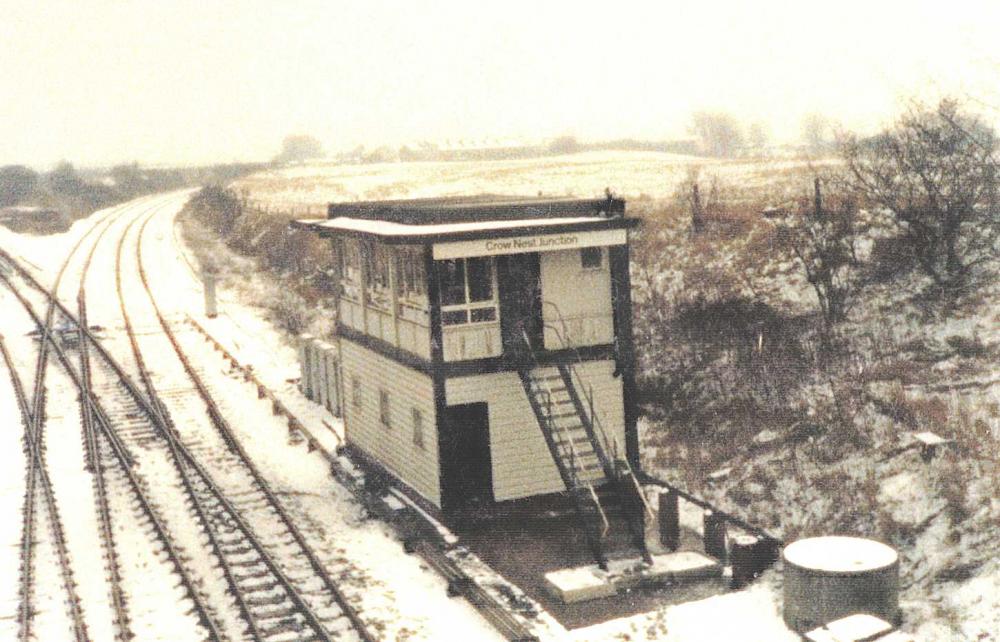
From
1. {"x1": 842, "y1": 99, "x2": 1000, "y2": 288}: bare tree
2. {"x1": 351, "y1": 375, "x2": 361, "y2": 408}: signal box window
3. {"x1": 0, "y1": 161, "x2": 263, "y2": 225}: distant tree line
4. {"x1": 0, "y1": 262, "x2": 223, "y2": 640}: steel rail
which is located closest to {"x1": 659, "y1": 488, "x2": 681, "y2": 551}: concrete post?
{"x1": 0, "y1": 262, "x2": 223, "y2": 640}: steel rail

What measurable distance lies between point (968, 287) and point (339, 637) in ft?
50.7

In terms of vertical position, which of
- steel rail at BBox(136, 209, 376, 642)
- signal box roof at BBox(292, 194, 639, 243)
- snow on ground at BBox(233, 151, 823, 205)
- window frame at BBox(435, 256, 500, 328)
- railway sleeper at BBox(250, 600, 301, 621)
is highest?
snow on ground at BBox(233, 151, 823, 205)

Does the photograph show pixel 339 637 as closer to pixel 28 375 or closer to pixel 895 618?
pixel 895 618

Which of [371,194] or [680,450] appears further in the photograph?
[371,194]

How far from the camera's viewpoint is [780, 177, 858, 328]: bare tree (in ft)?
75.7

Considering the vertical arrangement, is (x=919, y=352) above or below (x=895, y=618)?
above

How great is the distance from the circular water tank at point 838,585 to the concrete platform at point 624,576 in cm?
203

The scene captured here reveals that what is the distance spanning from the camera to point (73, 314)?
3666 centimetres

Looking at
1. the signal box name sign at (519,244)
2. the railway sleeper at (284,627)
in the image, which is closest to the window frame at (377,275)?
the signal box name sign at (519,244)

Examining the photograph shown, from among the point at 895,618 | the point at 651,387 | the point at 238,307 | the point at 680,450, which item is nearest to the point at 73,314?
the point at 238,307

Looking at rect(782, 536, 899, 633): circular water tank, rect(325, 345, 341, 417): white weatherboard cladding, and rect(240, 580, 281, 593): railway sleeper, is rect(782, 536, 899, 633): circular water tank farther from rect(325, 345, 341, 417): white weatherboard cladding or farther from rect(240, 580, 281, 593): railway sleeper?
rect(325, 345, 341, 417): white weatherboard cladding

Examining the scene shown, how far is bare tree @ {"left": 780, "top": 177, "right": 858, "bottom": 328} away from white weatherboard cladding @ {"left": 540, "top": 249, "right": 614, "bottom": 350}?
22.3 feet

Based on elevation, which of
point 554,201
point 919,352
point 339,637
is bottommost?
point 339,637

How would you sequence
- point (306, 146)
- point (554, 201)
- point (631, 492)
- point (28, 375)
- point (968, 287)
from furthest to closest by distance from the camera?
point (306, 146) < point (28, 375) < point (968, 287) < point (554, 201) < point (631, 492)
